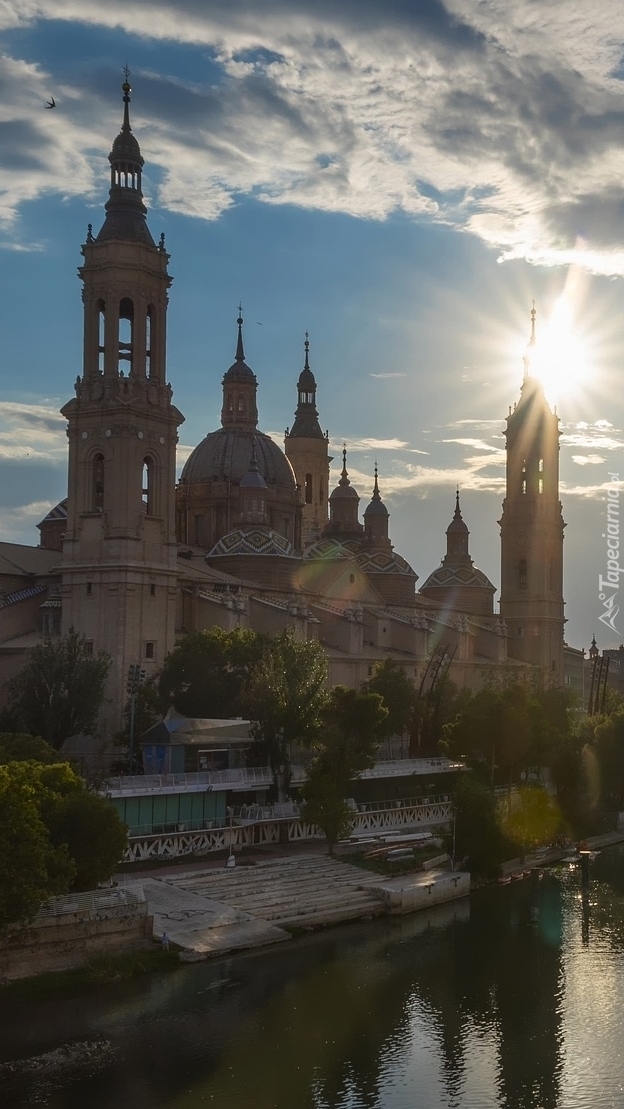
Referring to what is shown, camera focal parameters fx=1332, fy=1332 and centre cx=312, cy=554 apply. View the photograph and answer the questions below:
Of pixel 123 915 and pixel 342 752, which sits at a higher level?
pixel 342 752

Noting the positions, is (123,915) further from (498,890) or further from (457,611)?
(457,611)

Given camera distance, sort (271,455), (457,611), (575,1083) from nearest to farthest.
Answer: (575,1083), (271,455), (457,611)

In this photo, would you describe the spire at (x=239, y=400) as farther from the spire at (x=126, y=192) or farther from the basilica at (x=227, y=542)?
the spire at (x=126, y=192)

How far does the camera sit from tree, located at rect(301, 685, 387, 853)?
176 ft

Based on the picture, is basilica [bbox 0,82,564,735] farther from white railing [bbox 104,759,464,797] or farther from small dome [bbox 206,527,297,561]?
white railing [bbox 104,759,464,797]

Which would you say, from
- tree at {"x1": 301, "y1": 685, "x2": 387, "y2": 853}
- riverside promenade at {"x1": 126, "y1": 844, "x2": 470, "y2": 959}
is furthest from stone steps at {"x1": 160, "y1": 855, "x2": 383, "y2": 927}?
tree at {"x1": 301, "y1": 685, "x2": 387, "y2": 853}

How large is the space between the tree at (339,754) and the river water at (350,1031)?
7478 mm

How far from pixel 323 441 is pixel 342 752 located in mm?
65056

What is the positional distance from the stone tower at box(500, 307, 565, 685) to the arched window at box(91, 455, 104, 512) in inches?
2096

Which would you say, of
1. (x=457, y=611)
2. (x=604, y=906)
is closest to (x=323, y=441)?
(x=457, y=611)

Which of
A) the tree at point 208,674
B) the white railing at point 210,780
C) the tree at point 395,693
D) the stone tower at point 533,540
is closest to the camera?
the white railing at point 210,780

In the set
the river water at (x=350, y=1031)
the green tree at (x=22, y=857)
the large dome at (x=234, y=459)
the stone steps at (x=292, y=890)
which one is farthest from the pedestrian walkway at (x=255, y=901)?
the large dome at (x=234, y=459)

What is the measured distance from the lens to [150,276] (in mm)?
68500

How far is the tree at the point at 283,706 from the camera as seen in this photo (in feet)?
187
